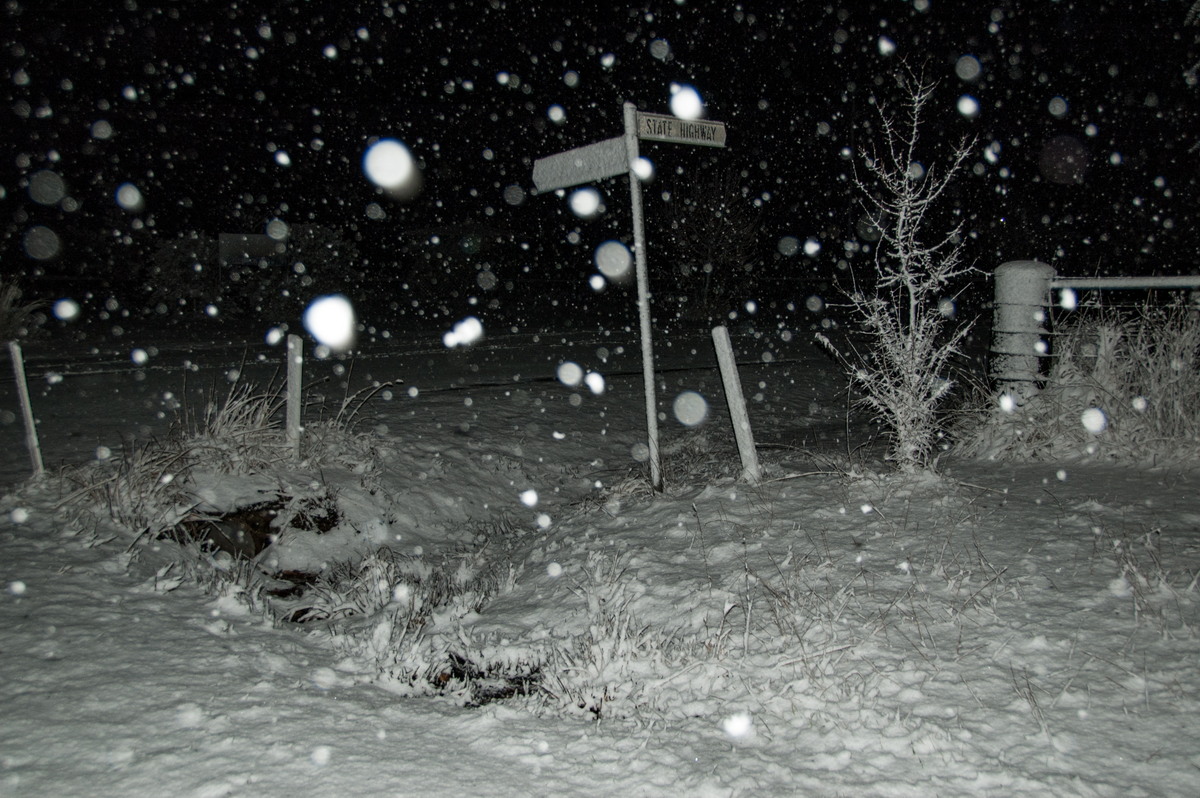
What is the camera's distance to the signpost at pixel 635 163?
5086 millimetres

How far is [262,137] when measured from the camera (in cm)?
2370

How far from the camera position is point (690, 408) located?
938 centimetres

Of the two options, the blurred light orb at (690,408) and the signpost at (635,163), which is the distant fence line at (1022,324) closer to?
the signpost at (635,163)

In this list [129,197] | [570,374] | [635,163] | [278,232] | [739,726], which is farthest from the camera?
[129,197]

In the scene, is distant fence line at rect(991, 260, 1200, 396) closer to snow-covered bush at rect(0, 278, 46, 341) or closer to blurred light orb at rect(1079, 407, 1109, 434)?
blurred light orb at rect(1079, 407, 1109, 434)

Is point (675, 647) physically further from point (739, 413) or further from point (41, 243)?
point (41, 243)

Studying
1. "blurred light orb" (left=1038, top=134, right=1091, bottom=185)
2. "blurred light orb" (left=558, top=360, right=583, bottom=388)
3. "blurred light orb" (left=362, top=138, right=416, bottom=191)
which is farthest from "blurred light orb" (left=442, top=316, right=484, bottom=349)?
"blurred light orb" (left=1038, top=134, right=1091, bottom=185)

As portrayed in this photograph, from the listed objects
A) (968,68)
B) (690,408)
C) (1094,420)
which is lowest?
(690,408)

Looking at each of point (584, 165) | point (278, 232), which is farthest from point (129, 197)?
point (584, 165)

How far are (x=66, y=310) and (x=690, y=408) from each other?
46.4 feet

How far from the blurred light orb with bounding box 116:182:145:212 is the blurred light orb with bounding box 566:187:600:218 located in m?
13.5

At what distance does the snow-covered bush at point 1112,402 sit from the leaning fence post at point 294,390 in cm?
506

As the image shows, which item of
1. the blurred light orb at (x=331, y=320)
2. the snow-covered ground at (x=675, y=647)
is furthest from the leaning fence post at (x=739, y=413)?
the blurred light orb at (x=331, y=320)

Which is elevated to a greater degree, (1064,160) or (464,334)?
(1064,160)
